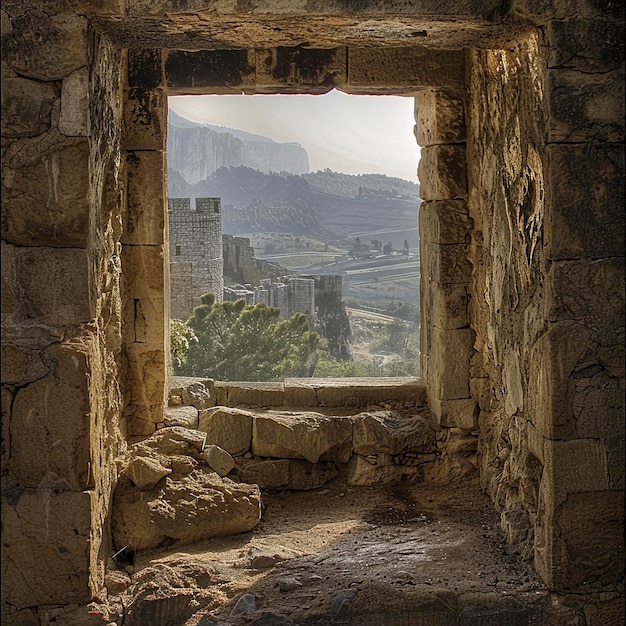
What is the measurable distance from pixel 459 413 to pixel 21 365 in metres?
3.34

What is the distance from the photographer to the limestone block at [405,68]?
6176 millimetres

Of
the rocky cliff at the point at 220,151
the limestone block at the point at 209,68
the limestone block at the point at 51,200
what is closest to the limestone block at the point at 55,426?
the limestone block at the point at 51,200

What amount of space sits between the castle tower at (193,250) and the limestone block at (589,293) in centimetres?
1806

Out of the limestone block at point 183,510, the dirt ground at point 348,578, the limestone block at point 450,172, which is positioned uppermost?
the limestone block at point 450,172

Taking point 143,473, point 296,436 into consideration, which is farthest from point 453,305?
point 143,473

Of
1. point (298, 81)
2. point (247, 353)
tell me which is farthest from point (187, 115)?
point (298, 81)

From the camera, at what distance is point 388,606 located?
4586 mm

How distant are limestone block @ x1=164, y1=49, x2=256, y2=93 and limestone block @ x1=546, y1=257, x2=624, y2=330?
9.01ft

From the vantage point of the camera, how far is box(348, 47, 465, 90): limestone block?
6.18 meters

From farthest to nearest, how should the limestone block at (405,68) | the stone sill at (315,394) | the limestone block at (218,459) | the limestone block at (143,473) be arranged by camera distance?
the stone sill at (315,394)
the limestone block at (405,68)
the limestone block at (218,459)
the limestone block at (143,473)

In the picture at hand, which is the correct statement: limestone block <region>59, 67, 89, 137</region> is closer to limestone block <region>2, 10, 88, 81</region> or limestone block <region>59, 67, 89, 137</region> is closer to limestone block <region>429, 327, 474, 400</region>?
limestone block <region>2, 10, 88, 81</region>

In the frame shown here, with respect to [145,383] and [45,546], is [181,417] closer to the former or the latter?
[145,383]

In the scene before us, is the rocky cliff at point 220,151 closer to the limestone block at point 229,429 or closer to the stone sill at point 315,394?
the stone sill at point 315,394

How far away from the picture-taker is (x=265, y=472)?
6465 mm
